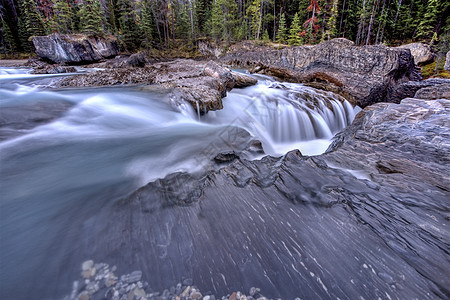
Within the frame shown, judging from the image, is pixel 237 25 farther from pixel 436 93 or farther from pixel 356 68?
pixel 436 93

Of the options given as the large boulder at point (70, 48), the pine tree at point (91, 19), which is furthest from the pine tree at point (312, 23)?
the pine tree at point (91, 19)

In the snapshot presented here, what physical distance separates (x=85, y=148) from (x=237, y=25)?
4395 cm

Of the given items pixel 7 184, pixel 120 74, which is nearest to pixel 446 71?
pixel 120 74

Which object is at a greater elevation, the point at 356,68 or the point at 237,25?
the point at 237,25

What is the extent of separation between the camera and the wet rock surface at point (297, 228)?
156 centimetres

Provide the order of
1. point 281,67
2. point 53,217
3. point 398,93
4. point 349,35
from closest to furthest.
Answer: point 53,217 < point 398,93 < point 281,67 < point 349,35

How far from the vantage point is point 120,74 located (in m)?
9.35

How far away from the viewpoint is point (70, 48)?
21547mm

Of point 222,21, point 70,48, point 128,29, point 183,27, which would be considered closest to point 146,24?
point 128,29

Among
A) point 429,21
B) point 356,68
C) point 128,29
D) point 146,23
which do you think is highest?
point 146,23

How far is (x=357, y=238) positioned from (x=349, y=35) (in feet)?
124

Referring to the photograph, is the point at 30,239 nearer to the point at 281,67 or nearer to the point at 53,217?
the point at 53,217

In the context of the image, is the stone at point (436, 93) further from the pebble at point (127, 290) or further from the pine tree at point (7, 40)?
the pine tree at point (7, 40)

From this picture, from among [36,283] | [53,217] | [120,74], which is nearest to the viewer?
[36,283]
